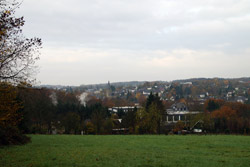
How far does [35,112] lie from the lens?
Result: 49.2 metres

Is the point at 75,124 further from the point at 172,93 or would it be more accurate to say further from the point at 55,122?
the point at 172,93

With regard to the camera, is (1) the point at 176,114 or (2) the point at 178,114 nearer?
(2) the point at 178,114

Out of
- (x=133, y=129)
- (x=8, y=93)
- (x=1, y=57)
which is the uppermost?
(x=1, y=57)

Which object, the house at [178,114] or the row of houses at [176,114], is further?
the house at [178,114]

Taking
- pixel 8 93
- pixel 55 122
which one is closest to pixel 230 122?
pixel 55 122

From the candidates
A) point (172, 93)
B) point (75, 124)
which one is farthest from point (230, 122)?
point (172, 93)

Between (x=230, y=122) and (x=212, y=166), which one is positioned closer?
(x=212, y=166)

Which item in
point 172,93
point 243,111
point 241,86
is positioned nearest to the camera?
point 243,111

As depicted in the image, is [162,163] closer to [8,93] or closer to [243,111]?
[8,93]

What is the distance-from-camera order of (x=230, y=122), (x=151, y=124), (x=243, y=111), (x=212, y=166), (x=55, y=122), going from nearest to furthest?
(x=212, y=166) < (x=151, y=124) < (x=230, y=122) < (x=55, y=122) < (x=243, y=111)

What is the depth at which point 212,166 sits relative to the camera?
35.7 feet

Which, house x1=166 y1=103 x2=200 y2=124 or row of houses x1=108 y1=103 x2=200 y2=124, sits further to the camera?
house x1=166 y1=103 x2=200 y2=124

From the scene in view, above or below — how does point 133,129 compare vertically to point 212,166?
below

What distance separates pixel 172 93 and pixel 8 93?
16685 cm
